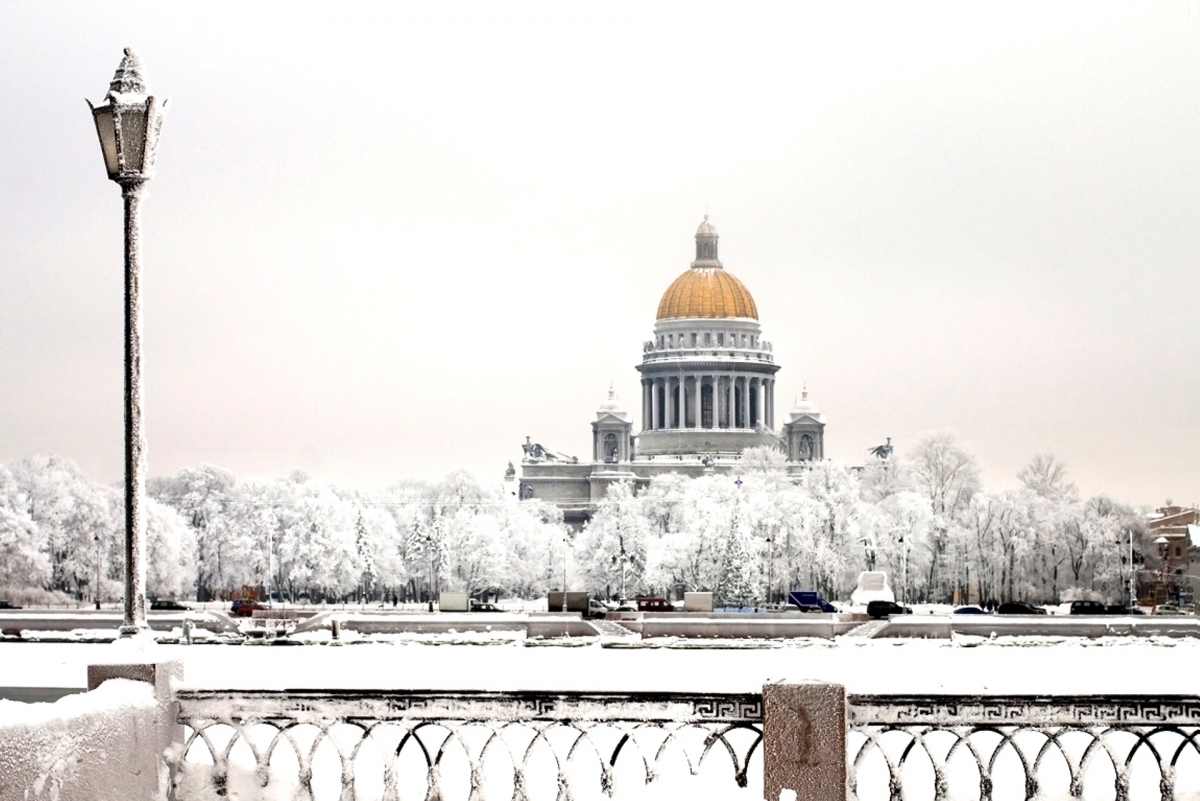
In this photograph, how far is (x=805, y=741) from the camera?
14.6 metres

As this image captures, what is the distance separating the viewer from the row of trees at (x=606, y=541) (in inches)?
3765

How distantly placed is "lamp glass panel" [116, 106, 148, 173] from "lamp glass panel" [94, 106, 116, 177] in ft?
0.32

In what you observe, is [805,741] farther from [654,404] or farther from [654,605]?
[654,404]

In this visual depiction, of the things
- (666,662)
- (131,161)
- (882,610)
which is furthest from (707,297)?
(131,161)

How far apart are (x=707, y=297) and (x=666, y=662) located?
132256 millimetres

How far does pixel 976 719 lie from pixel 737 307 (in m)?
162

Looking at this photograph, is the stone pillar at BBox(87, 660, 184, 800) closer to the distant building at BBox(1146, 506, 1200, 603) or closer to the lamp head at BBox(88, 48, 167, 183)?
the lamp head at BBox(88, 48, 167, 183)

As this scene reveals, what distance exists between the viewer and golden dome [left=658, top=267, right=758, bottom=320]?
17538 centimetres

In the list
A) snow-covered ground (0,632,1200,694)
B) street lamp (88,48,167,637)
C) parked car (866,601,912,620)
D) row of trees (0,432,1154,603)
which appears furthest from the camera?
row of trees (0,432,1154,603)

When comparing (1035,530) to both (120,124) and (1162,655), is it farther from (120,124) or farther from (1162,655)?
(120,124)

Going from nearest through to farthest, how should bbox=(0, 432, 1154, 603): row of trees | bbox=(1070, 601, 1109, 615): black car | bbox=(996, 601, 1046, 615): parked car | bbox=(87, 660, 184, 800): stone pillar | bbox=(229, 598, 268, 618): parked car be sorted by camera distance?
bbox=(87, 660, 184, 800): stone pillar
bbox=(996, 601, 1046, 615): parked car
bbox=(1070, 601, 1109, 615): black car
bbox=(229, 598, 268, 618): parked car
bbox=(0, 432, 1154, 603): row of trees

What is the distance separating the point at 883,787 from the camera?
2325 centimetres

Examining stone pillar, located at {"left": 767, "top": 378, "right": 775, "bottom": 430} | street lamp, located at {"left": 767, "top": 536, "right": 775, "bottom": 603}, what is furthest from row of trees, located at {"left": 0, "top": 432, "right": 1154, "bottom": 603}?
stone pillar, located at {"left": 767, "top": 378, "right": 775, "bottom": 430}

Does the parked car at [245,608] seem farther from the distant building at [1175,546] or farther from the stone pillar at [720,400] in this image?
the stone pillar at [720,400]
